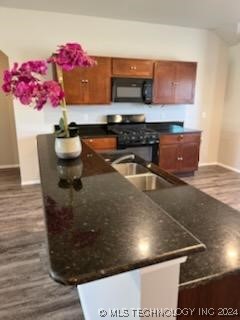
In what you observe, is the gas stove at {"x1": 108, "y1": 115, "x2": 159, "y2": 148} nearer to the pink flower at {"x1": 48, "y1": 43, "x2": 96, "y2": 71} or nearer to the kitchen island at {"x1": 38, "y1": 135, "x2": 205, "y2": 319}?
the pink flower at {"x1": 48, "y1": 43, "x2": 96, "y2": 71}

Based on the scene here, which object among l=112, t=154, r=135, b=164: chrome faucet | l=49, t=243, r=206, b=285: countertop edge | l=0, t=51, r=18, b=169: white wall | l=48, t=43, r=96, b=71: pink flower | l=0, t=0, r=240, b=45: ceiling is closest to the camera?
l=49, t=243, r=206, b=285: countertop edge

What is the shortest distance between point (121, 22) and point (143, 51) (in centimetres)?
62

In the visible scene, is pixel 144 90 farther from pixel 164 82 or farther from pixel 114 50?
pixel 114 50

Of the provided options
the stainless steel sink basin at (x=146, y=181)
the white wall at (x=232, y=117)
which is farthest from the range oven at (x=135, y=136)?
the stainless steel sink basin at (x=146, y=181)

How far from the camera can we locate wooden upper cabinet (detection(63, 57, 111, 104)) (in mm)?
3980

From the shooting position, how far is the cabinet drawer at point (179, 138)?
446 cm

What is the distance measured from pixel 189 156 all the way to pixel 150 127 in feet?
3.11

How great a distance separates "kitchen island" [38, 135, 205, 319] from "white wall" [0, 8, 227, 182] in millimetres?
3385

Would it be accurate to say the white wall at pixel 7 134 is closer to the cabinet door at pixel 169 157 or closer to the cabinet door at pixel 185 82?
the cabinet door at pixel 169 157

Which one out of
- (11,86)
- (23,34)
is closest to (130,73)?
(23,34)

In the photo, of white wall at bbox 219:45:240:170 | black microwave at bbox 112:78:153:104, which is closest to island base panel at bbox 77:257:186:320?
black microwave at bbox 112:78:153:104

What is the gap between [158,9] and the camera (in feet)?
12.4

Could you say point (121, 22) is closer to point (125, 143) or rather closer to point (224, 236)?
point (125, 143)

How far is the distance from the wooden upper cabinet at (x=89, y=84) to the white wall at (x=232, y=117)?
8.88ft
